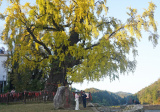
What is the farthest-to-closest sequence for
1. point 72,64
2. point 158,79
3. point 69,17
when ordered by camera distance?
point 158,79, point 69,17, point 72,64

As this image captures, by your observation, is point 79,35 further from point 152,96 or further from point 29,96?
point 152,96

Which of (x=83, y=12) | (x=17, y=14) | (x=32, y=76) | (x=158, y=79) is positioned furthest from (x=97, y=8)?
(x=158, y=79)

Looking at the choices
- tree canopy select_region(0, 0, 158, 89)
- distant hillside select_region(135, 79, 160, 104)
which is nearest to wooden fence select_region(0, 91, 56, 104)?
tree canopy select_region(0, 0, 158, 89)

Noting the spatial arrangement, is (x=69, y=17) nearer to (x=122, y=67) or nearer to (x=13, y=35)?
(x=13, y=35)

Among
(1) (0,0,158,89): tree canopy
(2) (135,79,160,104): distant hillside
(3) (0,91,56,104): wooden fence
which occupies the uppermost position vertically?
(1) (0,0,158,89): tree canopy

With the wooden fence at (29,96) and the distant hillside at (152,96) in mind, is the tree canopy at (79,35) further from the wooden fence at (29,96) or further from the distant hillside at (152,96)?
the distant hillside at (152,96)

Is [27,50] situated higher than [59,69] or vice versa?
[27,50]

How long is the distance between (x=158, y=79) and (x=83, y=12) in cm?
9163

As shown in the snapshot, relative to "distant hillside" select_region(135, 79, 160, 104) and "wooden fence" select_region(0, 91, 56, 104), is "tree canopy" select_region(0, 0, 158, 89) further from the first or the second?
"distant hillside" select_region(135, 79, 160, 104)

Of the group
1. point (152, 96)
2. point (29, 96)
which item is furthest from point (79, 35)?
point (152, 96)

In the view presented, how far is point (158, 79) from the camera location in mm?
99312

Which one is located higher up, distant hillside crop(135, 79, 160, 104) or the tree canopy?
the tree canopy

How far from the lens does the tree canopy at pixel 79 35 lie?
18062 millimetres

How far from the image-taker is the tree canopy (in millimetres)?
18062
